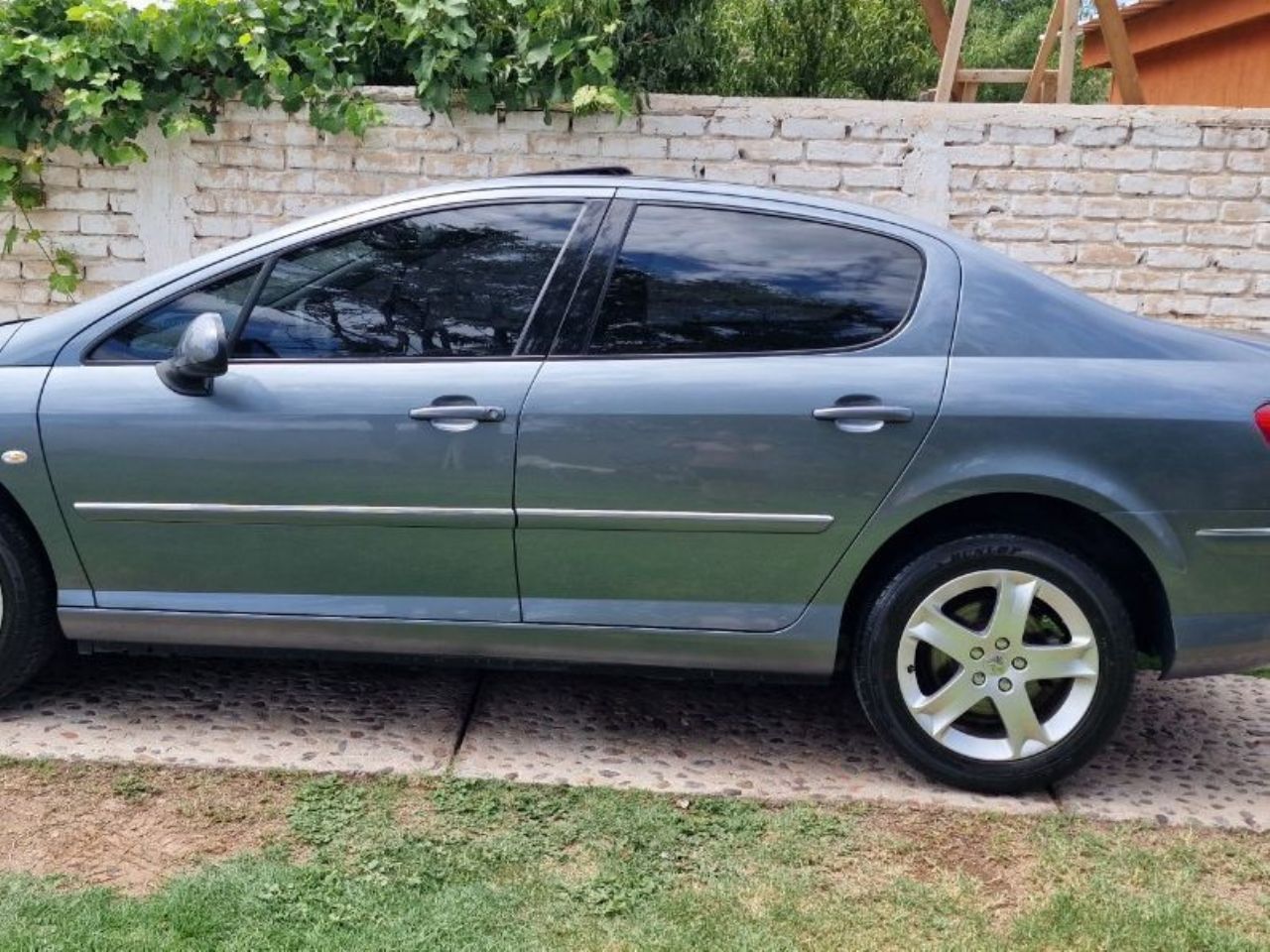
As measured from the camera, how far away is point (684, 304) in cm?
350

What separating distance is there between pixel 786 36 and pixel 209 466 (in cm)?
913

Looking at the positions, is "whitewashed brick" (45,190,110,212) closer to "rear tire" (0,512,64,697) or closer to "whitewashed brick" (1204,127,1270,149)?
"rear tire" (0,512,64,697)

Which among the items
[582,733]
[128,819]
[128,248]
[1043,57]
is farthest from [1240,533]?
[1043,57]

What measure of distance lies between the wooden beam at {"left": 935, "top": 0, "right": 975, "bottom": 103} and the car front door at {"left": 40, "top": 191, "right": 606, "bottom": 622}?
12.6ft

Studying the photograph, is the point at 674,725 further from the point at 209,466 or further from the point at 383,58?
the point at 383,58

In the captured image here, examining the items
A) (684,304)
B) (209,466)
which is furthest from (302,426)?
(684,304)

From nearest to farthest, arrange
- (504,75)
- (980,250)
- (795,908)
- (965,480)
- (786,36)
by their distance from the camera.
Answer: (795,908) → (965,480) → (980,250) → (504,75) → (786,36)

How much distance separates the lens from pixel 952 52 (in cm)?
673

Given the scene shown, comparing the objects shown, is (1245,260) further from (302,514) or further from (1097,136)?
(302,514)

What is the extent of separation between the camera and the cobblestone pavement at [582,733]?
139 inches

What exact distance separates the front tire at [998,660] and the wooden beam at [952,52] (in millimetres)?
3983

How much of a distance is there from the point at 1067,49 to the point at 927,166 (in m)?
1.64

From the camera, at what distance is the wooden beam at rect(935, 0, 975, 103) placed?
260 inches

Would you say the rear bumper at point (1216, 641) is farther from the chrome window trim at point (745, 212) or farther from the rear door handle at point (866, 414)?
the chrome window trim at point (745, 212)
